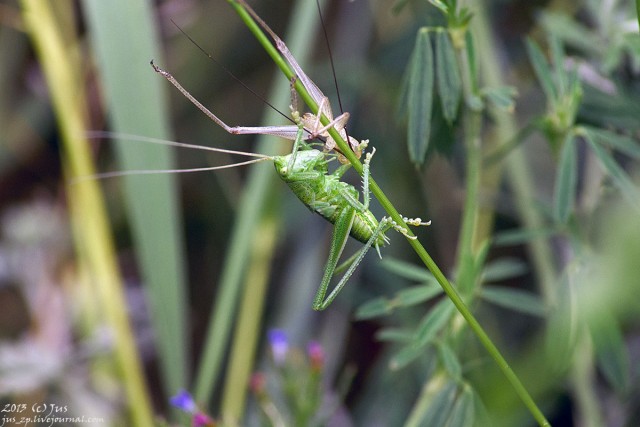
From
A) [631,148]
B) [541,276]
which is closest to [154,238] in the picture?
[541,276]

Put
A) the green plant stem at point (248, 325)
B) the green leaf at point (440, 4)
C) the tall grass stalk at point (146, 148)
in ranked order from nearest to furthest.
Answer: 1. the green leaf at point (440, 4)
2. the tall grass stalk at point (146, 148)
3. the green plant stem at point (248, 325)

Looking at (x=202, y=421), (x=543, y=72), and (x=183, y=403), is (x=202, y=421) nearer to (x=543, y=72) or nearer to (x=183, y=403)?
(x=183, y=403)

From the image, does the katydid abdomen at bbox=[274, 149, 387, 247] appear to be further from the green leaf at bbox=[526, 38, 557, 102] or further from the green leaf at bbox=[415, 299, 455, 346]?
the green leaf at bbox=[526, 38, 557, 102]

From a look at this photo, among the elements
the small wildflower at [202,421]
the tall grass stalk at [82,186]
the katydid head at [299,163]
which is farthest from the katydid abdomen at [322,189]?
the tall grass stalk at [82,186]

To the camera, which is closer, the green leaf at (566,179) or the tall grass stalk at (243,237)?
the green leaf at (566,179)

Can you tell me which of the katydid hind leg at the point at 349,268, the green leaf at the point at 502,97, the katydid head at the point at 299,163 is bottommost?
the katydid hind leg at the point at 349,268

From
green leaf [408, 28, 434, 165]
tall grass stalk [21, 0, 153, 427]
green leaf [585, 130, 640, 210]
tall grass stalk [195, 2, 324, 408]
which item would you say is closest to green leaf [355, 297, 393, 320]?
green leaf [408, 28, 434, 165]

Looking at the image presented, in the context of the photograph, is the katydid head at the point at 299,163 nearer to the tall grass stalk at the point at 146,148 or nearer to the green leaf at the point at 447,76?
the green leaf at the point at 447,76
